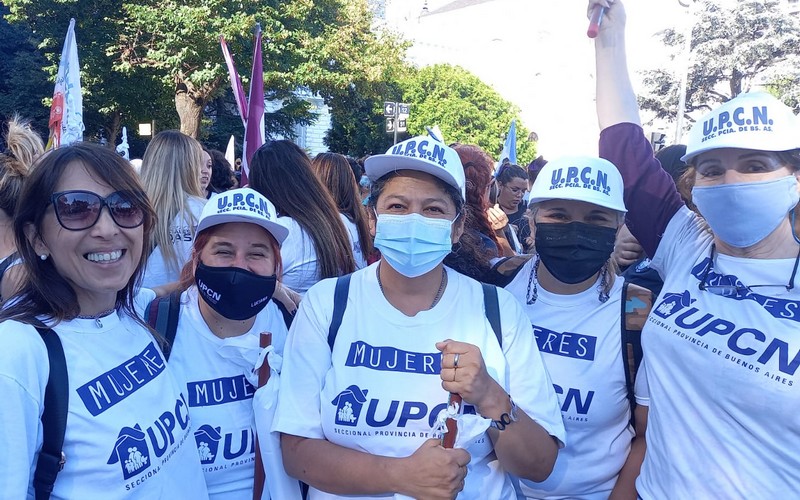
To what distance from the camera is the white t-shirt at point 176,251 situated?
3.66 m

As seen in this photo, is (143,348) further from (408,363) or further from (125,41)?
(125,41)

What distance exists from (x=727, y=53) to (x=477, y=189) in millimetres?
41546

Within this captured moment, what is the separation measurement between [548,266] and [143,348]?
1.50 metres

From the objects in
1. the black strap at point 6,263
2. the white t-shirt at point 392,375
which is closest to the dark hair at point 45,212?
the white t-shirt at point 392,375

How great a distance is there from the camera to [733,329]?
1904mm

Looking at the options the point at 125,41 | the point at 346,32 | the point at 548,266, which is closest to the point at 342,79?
the point at 346,32

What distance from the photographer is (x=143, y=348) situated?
79.0 inches

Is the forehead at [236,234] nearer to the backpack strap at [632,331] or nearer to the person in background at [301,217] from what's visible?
the person in background at [301,217]

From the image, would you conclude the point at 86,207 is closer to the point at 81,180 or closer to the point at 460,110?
the point at 81,180

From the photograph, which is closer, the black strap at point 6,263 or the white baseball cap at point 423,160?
the white baseball cap at point 423,160

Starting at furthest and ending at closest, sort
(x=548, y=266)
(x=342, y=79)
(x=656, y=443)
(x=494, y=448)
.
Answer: (x=342, y=79) → (x=548, y=266) → (x=656, y=443) → (x=494, y=448)

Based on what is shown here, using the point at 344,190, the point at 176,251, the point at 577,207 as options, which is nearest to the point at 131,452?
the point at 577,207

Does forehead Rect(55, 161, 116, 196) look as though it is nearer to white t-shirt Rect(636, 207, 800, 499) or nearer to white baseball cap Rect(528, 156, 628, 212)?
white baseball cap Rect(528, 156, 628, 212)

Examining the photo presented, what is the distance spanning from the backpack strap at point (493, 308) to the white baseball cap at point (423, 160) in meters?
0.38
